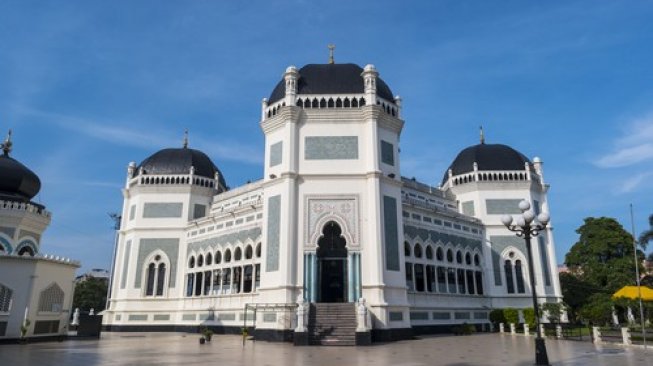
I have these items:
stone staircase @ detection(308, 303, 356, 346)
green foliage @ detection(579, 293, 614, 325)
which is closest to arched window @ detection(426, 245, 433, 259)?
stone staircase @ detection(308, 303, 356, 346)

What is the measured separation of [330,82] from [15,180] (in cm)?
1961

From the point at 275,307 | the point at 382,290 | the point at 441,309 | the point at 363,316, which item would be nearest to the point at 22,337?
the point at 275,307

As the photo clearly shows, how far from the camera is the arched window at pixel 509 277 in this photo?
35969mm

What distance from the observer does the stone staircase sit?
21.5m

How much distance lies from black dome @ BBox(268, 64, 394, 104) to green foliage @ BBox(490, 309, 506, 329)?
18142 mm

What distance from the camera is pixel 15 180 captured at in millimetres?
26016

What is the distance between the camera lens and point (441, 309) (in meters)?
31.4

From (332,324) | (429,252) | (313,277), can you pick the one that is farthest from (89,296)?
(332,324)

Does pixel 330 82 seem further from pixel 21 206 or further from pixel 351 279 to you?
pixel 21 206

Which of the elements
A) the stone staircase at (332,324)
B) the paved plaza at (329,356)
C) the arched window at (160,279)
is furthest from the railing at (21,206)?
the stone staircase at (332,324)

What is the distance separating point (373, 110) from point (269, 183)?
768 cm

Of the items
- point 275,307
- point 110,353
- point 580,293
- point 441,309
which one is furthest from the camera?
point 580,293

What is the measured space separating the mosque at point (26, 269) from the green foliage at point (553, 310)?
32410 mm

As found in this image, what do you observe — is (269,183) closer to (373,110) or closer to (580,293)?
(373,110)
